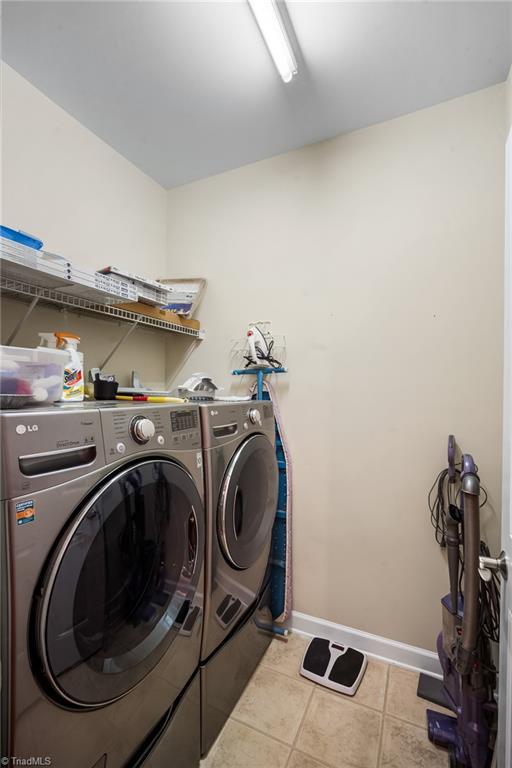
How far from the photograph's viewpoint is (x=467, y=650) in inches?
42.8

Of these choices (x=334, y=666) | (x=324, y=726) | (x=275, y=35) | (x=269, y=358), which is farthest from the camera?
(x=269, y=358)

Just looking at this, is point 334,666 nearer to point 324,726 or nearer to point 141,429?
point 324,726

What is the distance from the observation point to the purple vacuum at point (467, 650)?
1090 mm

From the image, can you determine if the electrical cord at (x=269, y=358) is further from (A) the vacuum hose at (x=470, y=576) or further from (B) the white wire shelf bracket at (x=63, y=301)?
(A) the vacuum hose at (x=470, y=576)

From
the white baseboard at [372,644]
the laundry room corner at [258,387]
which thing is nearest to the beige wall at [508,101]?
the laundry room corner at [258,387]

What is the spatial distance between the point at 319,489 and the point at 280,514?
0.27 meters

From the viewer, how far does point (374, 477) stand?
5.71ft

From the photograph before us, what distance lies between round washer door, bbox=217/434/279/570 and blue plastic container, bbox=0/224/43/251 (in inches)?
43.2

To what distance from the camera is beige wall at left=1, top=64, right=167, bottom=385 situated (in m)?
1.47

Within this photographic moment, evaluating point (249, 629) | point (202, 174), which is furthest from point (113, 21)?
point (249, 629)

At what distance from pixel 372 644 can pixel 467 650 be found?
0.80m

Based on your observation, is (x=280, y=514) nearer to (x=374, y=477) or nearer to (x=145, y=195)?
(x=374, y=477)

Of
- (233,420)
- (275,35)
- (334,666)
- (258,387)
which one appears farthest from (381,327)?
(334,666)

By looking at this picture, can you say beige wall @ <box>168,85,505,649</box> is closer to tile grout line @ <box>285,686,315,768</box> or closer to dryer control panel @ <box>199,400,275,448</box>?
dryer control panel @ <box>199,400,275,448</box>
